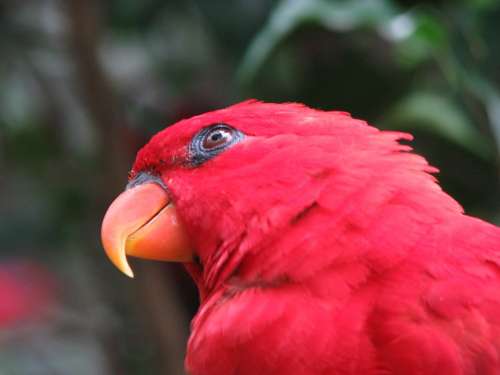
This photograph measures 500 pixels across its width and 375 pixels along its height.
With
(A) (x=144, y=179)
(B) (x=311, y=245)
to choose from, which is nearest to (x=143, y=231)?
Answer: (A) (x=144, y=179)

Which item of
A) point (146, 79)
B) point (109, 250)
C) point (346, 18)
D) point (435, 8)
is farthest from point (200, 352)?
point (146, 79)

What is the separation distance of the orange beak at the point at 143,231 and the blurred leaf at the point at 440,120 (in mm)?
742

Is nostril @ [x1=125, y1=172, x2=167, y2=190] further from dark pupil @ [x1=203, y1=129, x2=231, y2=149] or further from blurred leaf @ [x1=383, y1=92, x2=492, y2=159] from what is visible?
blurred leaf @ [x1=383, y1=92, x2=492, y2=159]

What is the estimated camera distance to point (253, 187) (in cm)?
131

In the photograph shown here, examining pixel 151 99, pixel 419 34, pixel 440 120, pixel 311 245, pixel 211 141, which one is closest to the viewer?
pixel 311 245

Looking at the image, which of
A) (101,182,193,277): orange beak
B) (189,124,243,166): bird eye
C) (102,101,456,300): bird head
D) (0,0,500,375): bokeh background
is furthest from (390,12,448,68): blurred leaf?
(101,182,193,277): orange beak

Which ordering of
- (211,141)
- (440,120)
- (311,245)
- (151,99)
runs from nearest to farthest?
(311,245) → (211,141) → (440,120) → (151,99)

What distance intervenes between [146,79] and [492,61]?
1295 millimetres

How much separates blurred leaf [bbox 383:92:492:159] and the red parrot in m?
0.55

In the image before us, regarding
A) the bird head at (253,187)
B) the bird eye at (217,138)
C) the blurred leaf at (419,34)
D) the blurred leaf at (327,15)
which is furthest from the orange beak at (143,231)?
the blurred leaf at (419,34)

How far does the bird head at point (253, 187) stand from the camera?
126 cm

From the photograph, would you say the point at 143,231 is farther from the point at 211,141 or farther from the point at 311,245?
the point at 311,245

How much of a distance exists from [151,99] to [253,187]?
1430 mm

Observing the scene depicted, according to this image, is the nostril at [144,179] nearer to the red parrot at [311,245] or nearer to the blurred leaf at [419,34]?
the red parrot at [311,245]
